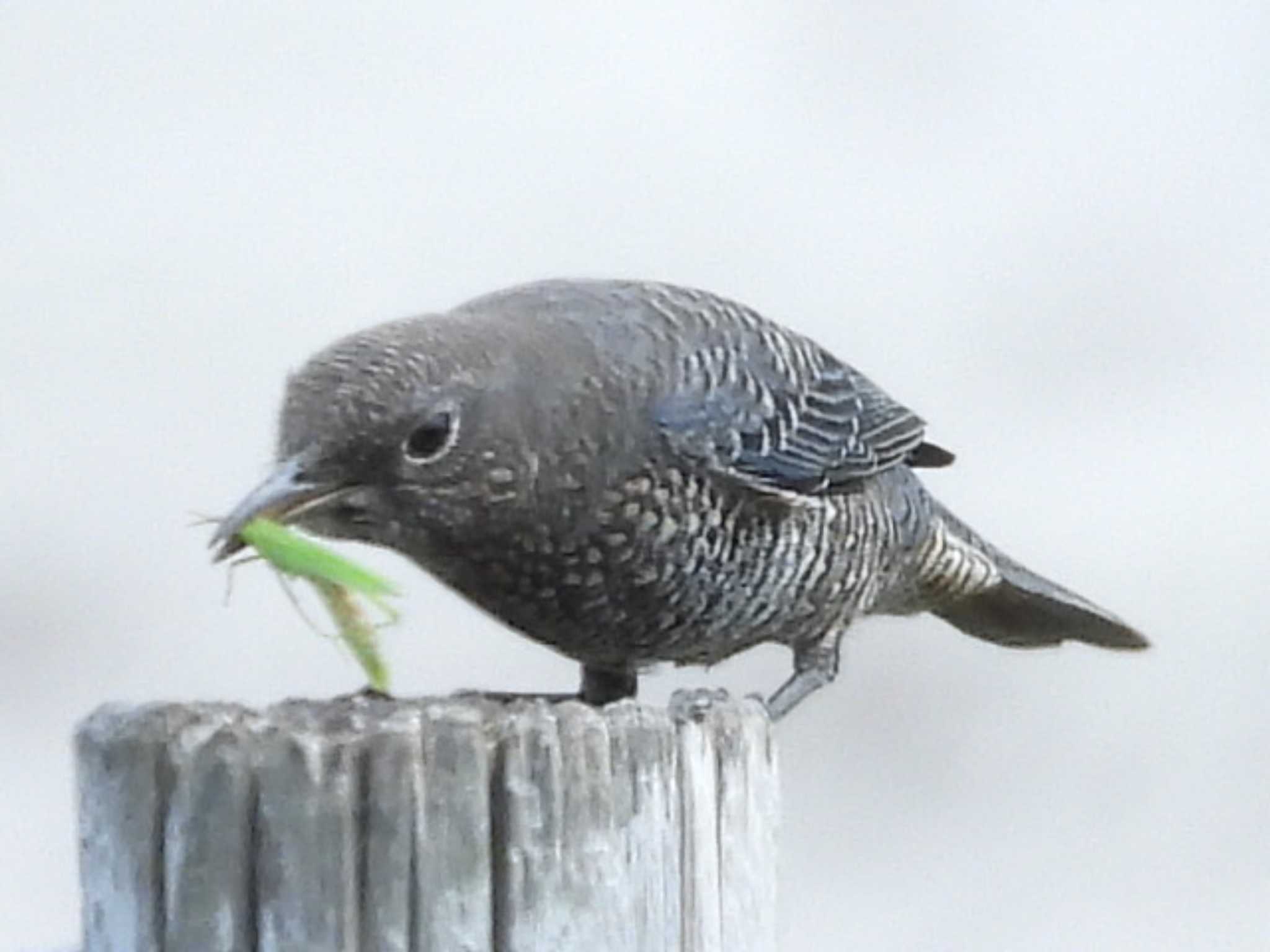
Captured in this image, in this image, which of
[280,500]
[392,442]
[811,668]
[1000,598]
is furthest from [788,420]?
[280,500]

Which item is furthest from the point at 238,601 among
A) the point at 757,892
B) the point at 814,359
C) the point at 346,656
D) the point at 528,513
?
the point at 757,892

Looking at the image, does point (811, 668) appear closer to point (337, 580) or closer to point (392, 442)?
point (392, 442)

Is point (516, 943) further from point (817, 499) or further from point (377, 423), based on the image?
point (817, 499)

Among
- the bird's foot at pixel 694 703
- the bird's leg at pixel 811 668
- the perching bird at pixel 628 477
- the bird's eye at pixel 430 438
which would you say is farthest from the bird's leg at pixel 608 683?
the bird's foot at pixel 694 703

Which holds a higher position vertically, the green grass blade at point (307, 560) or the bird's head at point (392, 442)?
the bird's head at point (392, 442)

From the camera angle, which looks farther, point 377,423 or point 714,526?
point 714,526

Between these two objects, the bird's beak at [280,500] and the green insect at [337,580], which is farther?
the bird's beak at [280,500]

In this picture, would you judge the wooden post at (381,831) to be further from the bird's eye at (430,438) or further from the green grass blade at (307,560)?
the bird's eye at (430,438)
